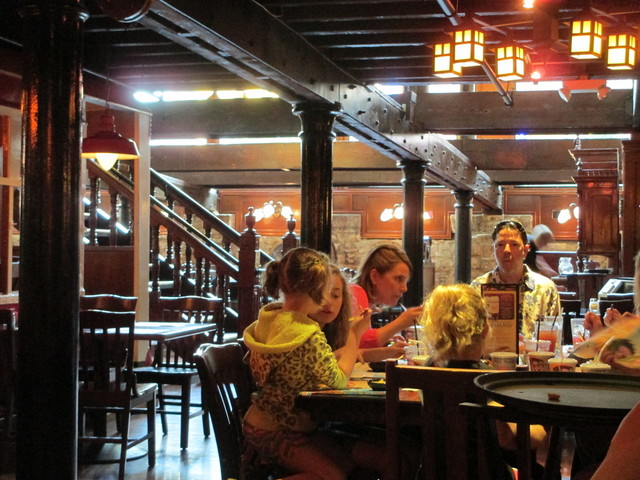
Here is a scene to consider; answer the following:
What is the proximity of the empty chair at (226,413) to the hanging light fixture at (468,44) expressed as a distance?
122 inches

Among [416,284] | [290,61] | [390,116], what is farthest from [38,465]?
[416,284]

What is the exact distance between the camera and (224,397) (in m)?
3.06

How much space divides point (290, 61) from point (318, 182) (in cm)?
118

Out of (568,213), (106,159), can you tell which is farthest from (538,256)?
(106,159)

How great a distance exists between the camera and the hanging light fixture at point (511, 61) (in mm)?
5688

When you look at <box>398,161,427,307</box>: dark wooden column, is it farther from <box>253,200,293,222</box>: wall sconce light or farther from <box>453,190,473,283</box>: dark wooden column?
<box>253,200,293,222</box>: wall sconce light

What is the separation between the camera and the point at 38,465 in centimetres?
341

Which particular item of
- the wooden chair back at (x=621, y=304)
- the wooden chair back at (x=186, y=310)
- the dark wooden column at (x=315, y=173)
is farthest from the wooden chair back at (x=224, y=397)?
the dark wooden column at (x=315, y=173)

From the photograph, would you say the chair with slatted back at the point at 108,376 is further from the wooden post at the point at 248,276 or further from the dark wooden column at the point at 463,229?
the dark wooden column at the point at 463,229

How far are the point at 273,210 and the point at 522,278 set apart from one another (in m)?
14.0

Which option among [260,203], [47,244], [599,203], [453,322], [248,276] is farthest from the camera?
[260,203]

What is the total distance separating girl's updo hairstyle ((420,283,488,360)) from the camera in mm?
2844

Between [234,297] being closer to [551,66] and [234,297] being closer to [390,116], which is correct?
[390,116]

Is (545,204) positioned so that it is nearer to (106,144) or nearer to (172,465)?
(106,144)
